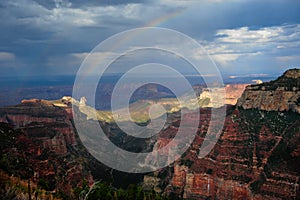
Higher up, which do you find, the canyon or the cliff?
the cliff

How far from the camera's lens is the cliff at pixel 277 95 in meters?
47.0

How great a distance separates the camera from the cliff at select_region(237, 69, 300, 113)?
4700cm

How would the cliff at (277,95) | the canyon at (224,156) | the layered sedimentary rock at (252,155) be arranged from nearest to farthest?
the canyon at (224,156) → the layered sedimentary rock at (252,155) → the cliff at (277,95)

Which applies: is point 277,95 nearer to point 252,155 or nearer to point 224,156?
point 252,155

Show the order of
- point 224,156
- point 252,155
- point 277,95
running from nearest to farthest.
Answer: point 252,155 < point 224,156 < point 277,95

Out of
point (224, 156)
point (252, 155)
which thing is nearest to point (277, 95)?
point (252, 155)

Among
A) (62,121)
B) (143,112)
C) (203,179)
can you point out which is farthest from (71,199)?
(143,112)

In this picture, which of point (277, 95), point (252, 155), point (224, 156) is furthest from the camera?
point (277, 95)

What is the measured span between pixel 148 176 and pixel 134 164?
7.46 m

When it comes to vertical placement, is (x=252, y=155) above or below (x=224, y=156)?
above

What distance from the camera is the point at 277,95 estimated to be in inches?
A: 1908

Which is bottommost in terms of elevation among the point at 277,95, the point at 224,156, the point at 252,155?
the point at 224,156

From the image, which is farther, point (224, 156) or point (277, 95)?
point (277, 95)

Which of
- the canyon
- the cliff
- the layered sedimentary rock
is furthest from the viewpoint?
the cliff
